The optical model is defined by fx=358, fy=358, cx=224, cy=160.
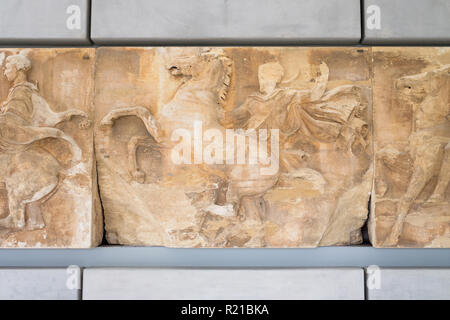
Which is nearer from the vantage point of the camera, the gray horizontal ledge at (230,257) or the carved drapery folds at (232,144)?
the carved drapery folds at (232,144)

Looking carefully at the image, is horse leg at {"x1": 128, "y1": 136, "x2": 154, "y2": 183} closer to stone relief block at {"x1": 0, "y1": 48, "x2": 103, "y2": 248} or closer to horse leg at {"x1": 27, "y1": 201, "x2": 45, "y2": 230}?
stone relief block at {"x1": 0, "y1": 48, "x2": 103, "y2": 248}

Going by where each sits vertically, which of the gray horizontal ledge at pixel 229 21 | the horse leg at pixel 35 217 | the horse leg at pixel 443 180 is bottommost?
the horse leg at pixel 35 217

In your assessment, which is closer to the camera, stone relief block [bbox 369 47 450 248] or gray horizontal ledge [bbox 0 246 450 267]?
stone relief block [bbox 369 47 450 248]

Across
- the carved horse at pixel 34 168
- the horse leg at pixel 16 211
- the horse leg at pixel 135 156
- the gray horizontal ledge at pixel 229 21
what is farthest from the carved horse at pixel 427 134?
the horse leg at pixel 16 211

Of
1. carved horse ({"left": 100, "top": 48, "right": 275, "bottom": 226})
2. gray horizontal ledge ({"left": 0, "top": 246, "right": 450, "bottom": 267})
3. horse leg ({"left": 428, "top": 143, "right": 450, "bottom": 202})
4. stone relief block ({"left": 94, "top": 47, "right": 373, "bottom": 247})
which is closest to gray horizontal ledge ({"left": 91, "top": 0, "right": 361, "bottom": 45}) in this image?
stone relief block ({"left": 94, "top": 47, "right": 373, "bottom": 247})

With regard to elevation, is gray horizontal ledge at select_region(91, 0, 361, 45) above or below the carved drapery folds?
above

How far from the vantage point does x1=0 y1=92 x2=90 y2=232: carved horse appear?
3.48 metres

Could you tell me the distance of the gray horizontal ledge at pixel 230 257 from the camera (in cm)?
370

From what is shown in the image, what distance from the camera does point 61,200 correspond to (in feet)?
11.6

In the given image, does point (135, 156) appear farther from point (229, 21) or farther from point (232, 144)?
point (229, 21)

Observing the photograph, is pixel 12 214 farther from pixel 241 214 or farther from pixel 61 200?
pixel 241 214

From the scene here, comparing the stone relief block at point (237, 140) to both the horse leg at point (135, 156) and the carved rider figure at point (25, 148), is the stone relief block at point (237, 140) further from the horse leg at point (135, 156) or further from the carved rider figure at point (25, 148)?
the carved rider figure at point (25, 148)

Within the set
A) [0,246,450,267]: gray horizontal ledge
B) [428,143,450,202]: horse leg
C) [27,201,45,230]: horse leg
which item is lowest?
[0,246,450,267]: gray horizontal ledge

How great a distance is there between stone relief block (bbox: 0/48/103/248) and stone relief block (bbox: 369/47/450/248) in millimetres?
2861
